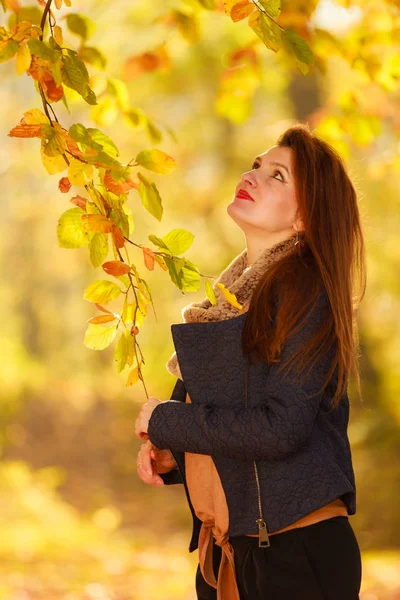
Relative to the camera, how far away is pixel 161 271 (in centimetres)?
848

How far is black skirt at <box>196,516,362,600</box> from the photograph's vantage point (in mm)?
1561

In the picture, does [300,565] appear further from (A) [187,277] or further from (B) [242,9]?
(B) [242,9]

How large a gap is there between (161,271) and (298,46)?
7074mm

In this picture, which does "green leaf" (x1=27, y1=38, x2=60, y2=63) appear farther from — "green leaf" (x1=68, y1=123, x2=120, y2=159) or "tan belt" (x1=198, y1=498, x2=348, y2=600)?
"tan belt" (x1=198, y1=498, x2=348, y2=600)

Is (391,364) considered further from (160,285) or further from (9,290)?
(9,290)

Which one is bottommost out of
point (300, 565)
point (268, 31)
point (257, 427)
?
point (300, 565)

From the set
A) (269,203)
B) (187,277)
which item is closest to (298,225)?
(269,203)

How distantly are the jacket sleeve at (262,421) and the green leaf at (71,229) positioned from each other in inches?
15.2

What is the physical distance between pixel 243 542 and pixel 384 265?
5110mm

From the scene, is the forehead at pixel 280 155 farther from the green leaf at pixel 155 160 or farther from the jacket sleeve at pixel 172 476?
the jacket sleeve at pixel 172 476

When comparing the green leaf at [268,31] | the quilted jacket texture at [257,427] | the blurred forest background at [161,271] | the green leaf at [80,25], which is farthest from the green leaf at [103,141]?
the blurred forest background at [161,271]

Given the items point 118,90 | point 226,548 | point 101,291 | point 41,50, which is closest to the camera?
point 41,50

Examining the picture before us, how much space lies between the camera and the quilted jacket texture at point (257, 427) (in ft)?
4.88

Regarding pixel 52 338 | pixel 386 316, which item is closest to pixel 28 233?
pixel 52 338
